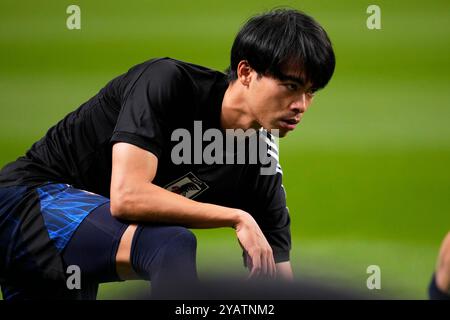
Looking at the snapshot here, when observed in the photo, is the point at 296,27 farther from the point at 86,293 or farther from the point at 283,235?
the point at 86,293

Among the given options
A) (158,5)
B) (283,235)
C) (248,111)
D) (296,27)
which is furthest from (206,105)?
(158,5)

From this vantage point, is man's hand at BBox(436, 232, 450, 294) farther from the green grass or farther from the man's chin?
the green grass

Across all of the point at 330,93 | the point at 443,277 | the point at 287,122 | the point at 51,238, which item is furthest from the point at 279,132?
the point at 330,93

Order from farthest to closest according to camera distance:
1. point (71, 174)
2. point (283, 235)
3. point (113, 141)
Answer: point (283, 235), point (71, 174), point (113, 141)

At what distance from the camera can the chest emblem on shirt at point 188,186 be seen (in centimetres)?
126

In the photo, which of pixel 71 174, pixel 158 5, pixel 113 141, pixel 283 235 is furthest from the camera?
pixel 158 5

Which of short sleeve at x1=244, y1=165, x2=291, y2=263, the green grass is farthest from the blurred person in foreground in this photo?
the green grass

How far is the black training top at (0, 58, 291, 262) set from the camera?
45.3 inches

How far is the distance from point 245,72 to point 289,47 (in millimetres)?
99

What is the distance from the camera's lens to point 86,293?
49.1 inches

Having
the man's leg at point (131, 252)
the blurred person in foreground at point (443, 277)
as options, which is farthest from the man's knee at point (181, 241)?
the blurred person in foreground at point (443, 277)

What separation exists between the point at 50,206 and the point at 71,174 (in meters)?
0.08

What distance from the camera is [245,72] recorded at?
4.09 feet

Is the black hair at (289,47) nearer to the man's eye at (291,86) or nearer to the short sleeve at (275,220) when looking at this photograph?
the man's eye at (291,86)
